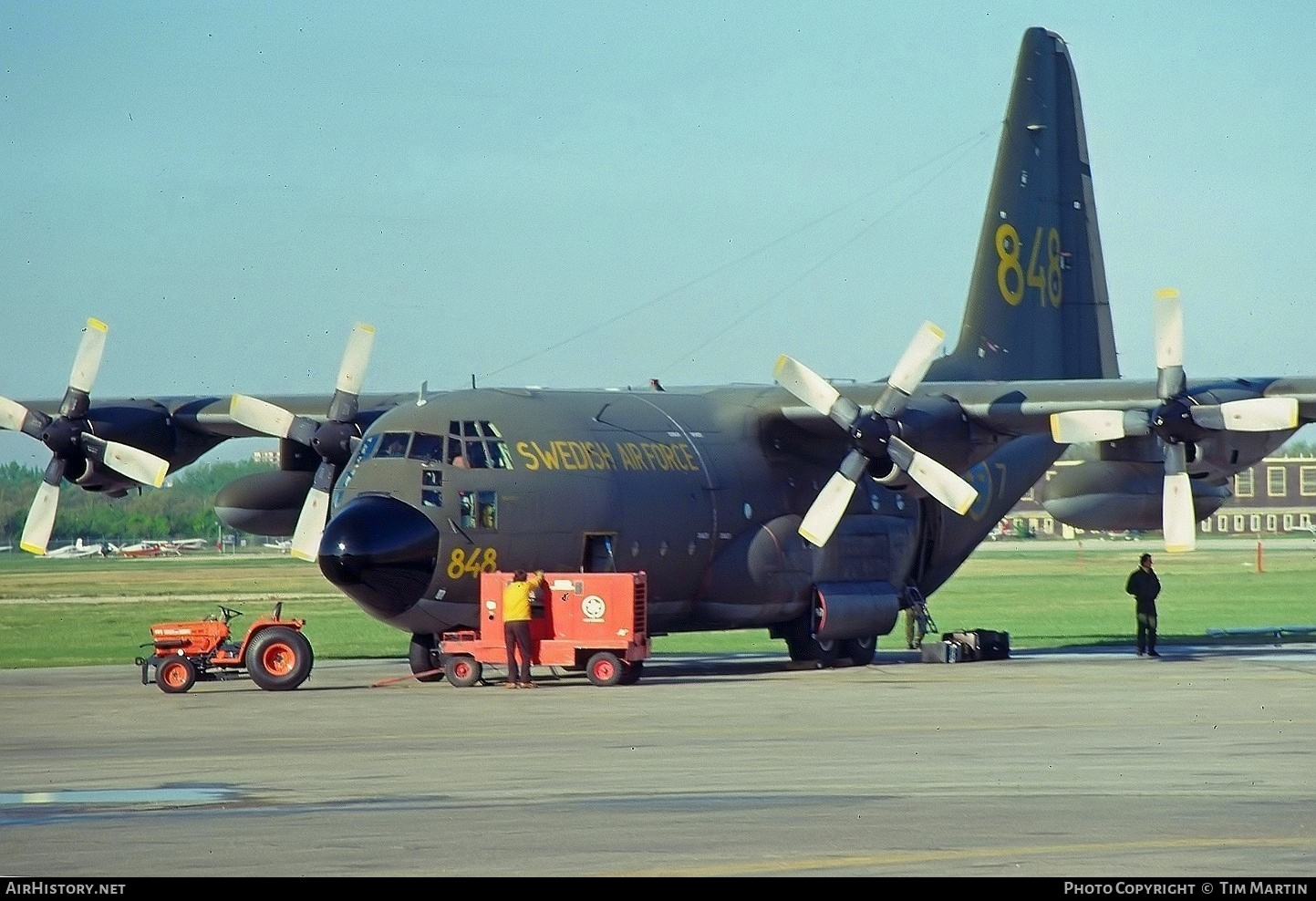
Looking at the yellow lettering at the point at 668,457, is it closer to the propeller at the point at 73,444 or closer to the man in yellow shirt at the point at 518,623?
the man in yellow shirt at the point at 518,623

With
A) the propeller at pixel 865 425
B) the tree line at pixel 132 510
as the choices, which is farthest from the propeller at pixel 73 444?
the tree line at pixel 132 510

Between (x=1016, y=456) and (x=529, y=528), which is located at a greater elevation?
(x=1016, y=456)

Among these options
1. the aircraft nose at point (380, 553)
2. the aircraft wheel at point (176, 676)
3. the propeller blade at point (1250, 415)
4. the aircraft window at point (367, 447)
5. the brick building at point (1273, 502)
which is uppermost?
the brick building at point (1273, 502)

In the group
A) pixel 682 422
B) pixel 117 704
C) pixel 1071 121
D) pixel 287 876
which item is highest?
pixel 1071 121

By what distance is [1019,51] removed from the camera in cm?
3300

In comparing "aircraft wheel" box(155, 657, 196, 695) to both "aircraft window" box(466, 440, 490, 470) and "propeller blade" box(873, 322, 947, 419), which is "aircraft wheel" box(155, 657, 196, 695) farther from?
"propeller blade" box(873, 322, 947, 419)

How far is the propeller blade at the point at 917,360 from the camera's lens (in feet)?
80.3

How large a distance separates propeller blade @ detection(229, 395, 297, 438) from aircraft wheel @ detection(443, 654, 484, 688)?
5589 millimetres

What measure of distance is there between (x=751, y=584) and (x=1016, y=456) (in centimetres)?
681

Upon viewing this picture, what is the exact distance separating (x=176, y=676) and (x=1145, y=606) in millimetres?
13594

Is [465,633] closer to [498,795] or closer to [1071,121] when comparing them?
[498,795]

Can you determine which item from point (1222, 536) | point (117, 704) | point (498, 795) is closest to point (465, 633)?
point (117, 704)

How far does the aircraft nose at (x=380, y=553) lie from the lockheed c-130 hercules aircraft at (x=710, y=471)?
29mm

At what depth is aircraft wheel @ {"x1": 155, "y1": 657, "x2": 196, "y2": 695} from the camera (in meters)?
21.5
